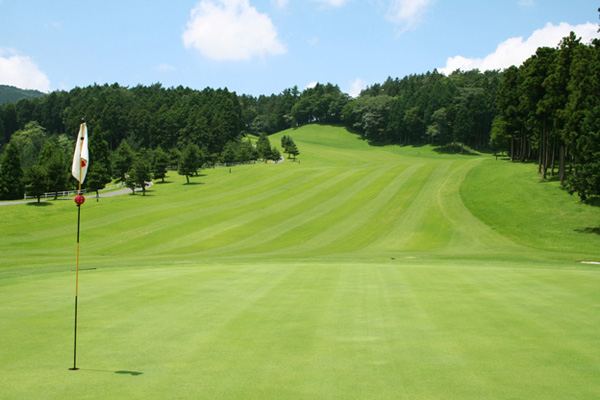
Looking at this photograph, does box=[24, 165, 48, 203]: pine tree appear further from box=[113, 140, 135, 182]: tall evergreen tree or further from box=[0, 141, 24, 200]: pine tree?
box=[113, 140, 135, 182]: tall evergreen tree

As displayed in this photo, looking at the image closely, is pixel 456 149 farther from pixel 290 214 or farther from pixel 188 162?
pixel 290 214

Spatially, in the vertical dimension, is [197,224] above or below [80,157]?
below

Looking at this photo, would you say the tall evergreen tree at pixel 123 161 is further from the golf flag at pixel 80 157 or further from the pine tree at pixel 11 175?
the golf flag at pixel 80 157

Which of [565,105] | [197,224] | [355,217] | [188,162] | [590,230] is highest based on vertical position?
[565,105]

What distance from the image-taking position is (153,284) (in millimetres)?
17016

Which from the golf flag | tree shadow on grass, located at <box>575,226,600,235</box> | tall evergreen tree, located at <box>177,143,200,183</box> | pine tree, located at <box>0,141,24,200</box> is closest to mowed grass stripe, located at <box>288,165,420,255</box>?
tree shadow on grass, located at <box>575,226,600,235</box>

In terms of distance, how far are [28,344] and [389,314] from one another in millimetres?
8725

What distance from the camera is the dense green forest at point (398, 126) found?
163 feet

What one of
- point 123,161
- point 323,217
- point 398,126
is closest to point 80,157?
point 323,217

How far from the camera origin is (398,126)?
165750 mm

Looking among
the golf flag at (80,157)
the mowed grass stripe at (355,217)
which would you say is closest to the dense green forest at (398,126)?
the mowed grass stripe at (355,217)

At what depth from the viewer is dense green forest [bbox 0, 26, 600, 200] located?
49.8 meters

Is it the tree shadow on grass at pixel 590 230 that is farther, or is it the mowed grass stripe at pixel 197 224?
the mowed grass stripe at pixel 197 224

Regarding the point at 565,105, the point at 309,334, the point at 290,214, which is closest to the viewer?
the point at 309,334
